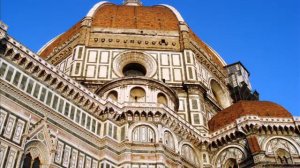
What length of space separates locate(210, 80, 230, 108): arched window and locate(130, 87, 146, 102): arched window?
1147 cm

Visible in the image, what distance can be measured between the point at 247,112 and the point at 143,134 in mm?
7859

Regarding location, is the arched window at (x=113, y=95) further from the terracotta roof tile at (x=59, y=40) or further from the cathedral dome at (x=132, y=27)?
the terracotta roof tile at (x=59, y=40)

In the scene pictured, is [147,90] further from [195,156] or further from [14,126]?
[14,126]

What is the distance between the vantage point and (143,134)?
63.7 feet

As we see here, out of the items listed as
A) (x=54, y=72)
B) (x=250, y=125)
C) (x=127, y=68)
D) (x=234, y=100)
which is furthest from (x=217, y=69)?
(x=54, y=72)

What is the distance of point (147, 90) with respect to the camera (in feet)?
70.8

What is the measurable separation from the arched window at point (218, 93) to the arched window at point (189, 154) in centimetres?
1057

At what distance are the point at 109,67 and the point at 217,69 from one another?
11.0 meters

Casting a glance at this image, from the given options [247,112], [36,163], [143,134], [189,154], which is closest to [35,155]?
[36,163]

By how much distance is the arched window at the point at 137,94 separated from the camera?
70.3 ft

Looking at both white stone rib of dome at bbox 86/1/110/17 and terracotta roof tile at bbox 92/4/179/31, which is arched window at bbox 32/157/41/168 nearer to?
terracotta roof tile at bbox 92/4/179/31

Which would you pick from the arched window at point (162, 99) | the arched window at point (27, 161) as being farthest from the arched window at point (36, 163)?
the arched window at point (162, 99)

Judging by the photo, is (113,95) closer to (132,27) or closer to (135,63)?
(135,63)

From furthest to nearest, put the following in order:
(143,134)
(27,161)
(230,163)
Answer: (230,163), (143,134), (27,161)
